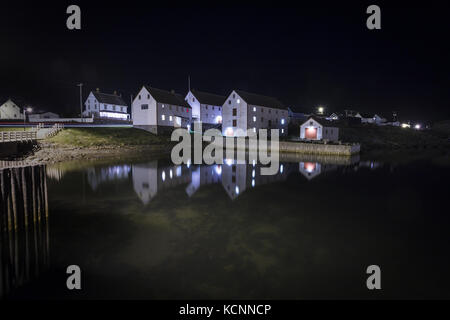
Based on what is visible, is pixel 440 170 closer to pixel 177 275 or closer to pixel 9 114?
pixel 177 275

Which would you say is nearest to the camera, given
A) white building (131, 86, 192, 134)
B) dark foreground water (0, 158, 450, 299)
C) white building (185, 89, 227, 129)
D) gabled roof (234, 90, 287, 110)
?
dark foreground water (0, 158, 450, 299)

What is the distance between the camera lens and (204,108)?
69500mm

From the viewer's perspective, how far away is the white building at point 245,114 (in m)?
59.5

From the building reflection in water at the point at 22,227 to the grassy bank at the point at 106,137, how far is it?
102ft

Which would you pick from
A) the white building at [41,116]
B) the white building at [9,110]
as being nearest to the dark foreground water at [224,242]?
the white building at [41,116]

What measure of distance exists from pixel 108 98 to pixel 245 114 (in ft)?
160

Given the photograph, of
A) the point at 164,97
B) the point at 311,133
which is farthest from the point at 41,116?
the point at 311,133

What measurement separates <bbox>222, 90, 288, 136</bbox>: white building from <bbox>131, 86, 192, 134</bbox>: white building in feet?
38.7

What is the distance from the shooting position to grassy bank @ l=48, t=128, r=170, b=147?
136 feet

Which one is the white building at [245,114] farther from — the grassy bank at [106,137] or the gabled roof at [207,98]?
the grassy bank at [106,137]

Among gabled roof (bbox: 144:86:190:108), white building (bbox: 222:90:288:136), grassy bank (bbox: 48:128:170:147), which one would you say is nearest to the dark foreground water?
grassy bank (bbox: 48:128:170:147)

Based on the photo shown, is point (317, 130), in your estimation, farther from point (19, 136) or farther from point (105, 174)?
point (19, 136)

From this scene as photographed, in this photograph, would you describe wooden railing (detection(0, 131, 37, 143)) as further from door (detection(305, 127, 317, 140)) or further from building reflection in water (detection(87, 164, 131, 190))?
door (detection(305, 127, 317, 140))

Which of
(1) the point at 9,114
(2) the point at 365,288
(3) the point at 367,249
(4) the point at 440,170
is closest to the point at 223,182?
(3) the point at 367,249
